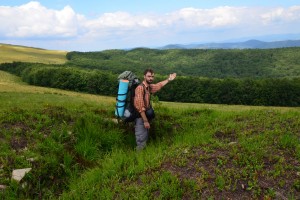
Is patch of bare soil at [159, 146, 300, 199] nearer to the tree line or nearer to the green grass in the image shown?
the green grass

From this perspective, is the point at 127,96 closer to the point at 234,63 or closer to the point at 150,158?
the point at 150,158

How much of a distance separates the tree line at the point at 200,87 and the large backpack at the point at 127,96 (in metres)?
62.4

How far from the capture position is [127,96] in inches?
321

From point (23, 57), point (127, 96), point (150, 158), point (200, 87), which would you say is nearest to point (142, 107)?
point (127, 96)

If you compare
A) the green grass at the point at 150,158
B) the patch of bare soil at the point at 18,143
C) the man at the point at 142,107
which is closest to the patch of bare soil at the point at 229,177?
the green grass at the point at 150,158

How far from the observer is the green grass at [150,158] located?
17.7 feet

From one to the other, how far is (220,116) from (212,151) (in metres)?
3.88

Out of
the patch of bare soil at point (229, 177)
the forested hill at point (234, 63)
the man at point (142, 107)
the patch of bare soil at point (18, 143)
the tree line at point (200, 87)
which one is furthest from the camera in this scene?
the forested hill at point (234, 63)

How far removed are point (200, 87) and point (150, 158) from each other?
66529 millimetres

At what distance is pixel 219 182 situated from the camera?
5.36 meters

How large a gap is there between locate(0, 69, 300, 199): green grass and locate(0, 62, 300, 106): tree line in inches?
2382

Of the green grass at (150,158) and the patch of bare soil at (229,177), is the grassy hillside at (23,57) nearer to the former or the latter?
the green grass at (150,158)

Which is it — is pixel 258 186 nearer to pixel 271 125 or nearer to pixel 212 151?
pixel 212 151

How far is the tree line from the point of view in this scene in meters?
65.2
